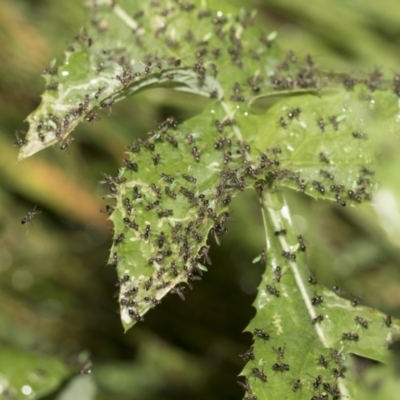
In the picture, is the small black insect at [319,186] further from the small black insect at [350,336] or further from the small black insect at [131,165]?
the small black insect at [131,165]

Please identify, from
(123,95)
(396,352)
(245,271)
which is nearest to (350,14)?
(245,271)

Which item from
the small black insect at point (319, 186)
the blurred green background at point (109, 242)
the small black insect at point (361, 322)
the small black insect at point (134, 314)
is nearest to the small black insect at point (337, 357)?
the small black insect at point (361, 322)

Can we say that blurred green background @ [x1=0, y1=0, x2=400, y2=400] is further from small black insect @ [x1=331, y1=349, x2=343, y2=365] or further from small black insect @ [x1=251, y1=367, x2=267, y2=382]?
small black insect @ [x1=251, y1=367, x2=267, y2=382]

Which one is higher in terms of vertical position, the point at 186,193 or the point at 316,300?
the point at 186,193

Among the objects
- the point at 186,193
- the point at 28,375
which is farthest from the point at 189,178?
the point at 28,375

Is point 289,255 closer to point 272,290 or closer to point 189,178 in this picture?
point 272,290

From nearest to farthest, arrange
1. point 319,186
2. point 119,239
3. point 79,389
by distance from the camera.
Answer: point 119,239 → point 319,186 → point 79,389
